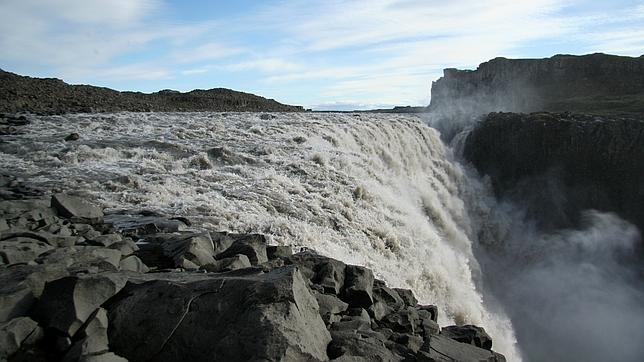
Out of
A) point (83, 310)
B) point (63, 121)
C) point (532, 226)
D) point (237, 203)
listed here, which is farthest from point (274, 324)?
point (532, 226)

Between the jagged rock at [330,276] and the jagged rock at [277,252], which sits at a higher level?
the jagged rock at [277,252]

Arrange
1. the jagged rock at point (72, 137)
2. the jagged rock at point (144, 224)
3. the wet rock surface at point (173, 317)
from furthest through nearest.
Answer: the jagged rock at point (72, 137)
the jagged rock at point (144, 224)
the wet rock surface at point (173, 317)

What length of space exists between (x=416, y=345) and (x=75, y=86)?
3043cm

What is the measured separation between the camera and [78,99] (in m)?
25.7

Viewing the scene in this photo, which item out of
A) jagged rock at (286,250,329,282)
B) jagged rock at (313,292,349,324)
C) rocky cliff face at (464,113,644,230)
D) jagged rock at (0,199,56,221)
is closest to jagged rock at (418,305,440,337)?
jagged rock at (313,292,349,324)

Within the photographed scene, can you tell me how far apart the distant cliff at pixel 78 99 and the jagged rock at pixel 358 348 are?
19.2 metres

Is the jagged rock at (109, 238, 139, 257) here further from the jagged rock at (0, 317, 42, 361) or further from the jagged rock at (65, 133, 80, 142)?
the jagged rock at (65, 133, 80, 142)

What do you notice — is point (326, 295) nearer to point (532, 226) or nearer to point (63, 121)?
point (63, 121)

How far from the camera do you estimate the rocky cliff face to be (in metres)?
26.7

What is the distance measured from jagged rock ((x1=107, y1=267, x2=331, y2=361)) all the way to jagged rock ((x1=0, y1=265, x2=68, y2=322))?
0.75 metres

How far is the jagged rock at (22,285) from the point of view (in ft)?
14.5

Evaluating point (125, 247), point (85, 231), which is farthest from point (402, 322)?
point (85, 231)

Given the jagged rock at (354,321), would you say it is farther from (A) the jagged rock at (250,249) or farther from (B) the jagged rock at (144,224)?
(B) the jagged rock at (144,224)

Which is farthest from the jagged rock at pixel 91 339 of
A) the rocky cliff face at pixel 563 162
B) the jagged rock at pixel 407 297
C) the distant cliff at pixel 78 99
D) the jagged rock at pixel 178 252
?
the rocky cliff face at pixel 563 162
